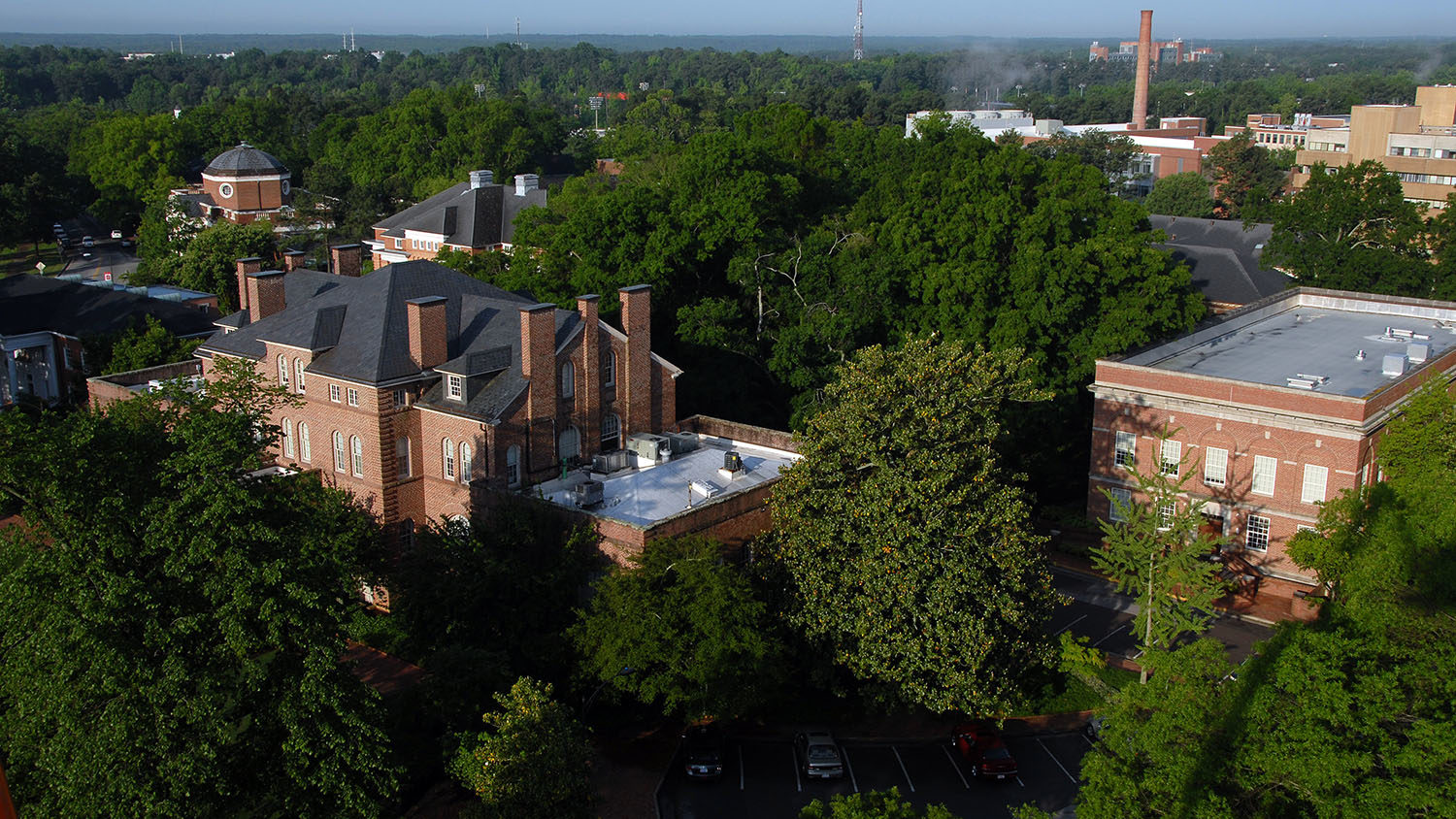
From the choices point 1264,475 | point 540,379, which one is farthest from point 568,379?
point 1264,475

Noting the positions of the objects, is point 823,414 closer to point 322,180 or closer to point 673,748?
point 673,748

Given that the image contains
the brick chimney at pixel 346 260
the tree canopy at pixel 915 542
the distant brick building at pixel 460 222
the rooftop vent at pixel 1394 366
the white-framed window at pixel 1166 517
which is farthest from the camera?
the distant brick building at pixel 460 222

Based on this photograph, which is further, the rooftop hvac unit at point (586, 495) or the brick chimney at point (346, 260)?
the brick chimney at point (346, 260)

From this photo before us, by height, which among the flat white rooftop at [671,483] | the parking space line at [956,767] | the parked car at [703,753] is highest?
the flat white rooftop at [671,483]

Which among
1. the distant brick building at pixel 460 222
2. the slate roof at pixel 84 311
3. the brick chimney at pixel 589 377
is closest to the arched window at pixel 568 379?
the brick chimney at pixel 589 377

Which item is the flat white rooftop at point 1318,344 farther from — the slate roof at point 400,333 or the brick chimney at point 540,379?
the slate roof at point 400,333

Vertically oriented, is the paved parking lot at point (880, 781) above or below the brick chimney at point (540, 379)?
below
